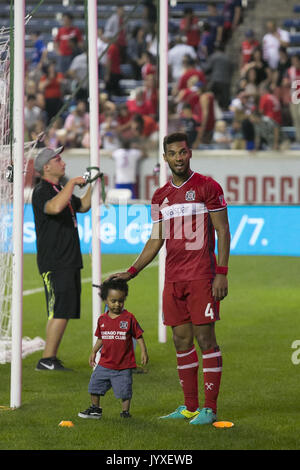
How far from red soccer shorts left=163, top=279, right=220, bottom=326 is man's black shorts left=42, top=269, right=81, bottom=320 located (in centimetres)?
241

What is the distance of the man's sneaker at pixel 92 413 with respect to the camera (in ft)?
23.1

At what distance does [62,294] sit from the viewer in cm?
920

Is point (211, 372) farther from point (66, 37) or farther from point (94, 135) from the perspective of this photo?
point (66, 37)

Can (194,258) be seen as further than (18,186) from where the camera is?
No

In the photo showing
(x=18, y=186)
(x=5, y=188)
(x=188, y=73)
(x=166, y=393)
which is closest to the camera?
(x=18, y=186)

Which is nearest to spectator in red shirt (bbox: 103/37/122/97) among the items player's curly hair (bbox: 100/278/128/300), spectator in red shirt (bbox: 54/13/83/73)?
spectator in red shirt (bbox: 54/13/83/73)

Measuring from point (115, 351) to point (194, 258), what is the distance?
0.82 metres

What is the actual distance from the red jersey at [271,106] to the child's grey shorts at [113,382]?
14.3 m

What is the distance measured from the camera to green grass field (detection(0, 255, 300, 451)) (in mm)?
6387

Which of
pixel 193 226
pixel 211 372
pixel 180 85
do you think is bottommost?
pixel 211 372

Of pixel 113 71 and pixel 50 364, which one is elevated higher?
pixel 113 71

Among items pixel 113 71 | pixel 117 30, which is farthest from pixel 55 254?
pixel 117 30

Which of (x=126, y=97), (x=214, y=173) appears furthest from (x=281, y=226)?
(x=126, y=97)
